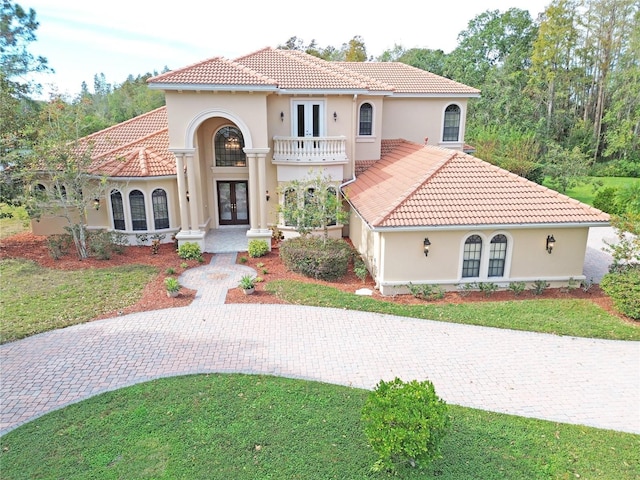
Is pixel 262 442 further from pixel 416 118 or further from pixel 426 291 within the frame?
pixel 416 118

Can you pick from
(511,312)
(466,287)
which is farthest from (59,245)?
(511,312)

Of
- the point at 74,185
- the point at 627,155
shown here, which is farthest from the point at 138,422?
the point at 627,155

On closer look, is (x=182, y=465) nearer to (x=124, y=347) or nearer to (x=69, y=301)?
(x=124, y=347)

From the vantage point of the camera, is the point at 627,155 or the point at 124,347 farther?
the point at 627,155

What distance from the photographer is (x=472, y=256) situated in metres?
15.5

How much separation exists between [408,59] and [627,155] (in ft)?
126

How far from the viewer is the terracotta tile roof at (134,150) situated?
20078mm

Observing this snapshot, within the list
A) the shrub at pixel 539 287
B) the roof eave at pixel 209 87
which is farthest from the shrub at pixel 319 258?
the shrub at pixel 539 287

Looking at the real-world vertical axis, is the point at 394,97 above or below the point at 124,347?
above

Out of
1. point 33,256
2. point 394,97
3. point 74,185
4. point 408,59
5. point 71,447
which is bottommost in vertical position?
point 71,447

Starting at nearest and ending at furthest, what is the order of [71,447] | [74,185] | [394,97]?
1. [71,447]
2. [74,185]
3. [394,97]

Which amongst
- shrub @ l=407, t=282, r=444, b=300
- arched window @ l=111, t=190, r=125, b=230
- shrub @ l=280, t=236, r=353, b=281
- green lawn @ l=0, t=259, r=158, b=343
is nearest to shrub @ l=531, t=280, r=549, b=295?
shrub @ l=407, t=282, r=444, b=300

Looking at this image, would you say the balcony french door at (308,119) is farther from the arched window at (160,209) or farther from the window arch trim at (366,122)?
the arched window at (160,209)

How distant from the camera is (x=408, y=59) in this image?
243 ft
